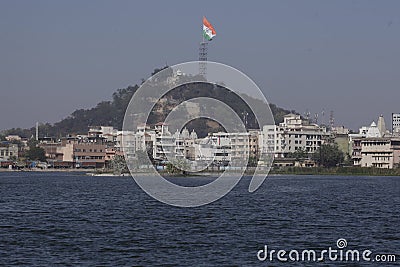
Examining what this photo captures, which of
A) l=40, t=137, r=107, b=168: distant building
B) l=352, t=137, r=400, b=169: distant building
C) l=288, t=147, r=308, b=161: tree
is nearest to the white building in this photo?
l=288, t=147, r=308, b=161: tree

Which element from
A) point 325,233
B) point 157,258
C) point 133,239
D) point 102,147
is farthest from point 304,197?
point 102,147

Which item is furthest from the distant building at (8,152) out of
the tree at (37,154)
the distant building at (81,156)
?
the distant building at (81,156)

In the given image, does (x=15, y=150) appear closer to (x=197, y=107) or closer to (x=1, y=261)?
(x=197, y=107)

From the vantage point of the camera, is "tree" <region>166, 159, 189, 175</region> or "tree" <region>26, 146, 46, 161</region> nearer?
"tree" <region>166, 159, 189, 175</region>

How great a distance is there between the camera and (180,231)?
81.4 ft

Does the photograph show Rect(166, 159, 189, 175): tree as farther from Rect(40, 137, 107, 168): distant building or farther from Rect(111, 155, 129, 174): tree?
Rect(40, 137, 107, 168): distant building

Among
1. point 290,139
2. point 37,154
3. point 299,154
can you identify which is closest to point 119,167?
point 299,154

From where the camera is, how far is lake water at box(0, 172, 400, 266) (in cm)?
1958

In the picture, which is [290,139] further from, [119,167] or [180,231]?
[180,231]

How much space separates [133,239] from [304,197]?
22.2 meters

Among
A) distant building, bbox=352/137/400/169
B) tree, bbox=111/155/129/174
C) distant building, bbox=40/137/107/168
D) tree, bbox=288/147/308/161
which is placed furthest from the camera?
distant building, bbox=40/137/107/168

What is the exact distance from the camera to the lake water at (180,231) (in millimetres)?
19578

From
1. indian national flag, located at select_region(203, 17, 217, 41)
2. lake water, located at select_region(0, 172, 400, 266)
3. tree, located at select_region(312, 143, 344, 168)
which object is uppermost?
indian national flag, located at select_region(203, 17, 217, 41)

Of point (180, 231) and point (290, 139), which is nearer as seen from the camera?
point (180, 231)
